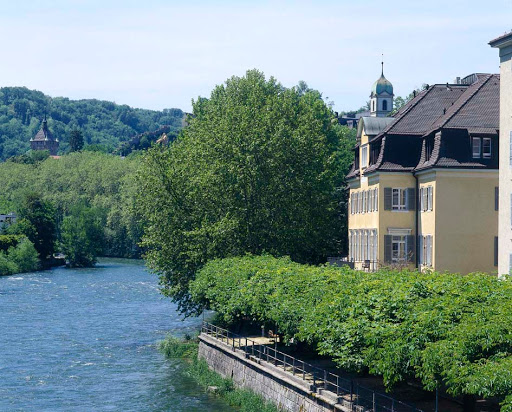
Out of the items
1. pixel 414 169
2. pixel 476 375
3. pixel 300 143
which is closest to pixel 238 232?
pixel 300 143

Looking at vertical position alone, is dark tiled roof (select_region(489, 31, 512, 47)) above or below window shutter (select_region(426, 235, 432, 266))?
above

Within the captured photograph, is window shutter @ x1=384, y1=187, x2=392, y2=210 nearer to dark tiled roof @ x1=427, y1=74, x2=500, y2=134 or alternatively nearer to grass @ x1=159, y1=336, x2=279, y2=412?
dark tiled roof @ x1=427, y1=74, x2=500, y2=134

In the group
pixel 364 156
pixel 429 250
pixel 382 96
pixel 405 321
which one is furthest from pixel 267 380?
pixel 382 96

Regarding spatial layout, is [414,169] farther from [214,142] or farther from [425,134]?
[214,142]

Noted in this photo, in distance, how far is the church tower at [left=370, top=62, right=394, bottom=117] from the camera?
8856cm

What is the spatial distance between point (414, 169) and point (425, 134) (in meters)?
1.80

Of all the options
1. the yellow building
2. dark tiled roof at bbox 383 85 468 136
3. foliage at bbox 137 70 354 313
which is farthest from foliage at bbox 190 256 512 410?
foliage at bbox 137 70 354 313

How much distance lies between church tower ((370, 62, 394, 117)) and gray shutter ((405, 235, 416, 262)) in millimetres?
40709

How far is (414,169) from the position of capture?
158ft

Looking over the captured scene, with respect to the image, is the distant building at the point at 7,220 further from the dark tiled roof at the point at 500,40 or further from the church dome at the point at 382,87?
the dark tiled roof at the point at 500,40

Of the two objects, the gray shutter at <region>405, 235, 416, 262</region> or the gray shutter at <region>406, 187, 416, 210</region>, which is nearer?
the gray shutter at <region>405, 235, 416, 262</region>

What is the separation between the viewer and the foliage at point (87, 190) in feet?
437

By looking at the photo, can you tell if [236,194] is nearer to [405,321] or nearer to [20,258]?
[405,321]

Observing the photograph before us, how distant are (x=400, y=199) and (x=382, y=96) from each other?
4094 centimetres
